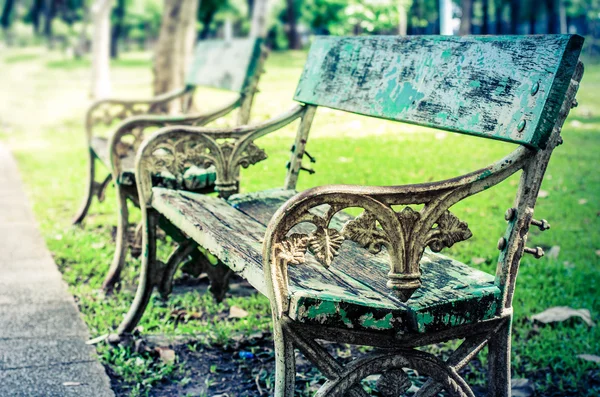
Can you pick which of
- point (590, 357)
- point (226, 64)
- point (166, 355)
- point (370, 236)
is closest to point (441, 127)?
point (370, 236)

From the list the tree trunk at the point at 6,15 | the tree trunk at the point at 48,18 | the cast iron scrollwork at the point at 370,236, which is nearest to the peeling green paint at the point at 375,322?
the cast iron scrollwork at the point at 370,236

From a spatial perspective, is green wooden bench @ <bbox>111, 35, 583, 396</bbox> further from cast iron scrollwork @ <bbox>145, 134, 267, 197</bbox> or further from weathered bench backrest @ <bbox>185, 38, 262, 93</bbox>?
weathered bench backrest @ <bbox>185, 38, 262, 93</bbox>

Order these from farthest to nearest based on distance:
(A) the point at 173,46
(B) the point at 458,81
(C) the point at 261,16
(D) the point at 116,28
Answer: (D) the point at 116,28 < (C) the point at 261,16 < (A) the point at 173,46 < (B) the point at 458,81

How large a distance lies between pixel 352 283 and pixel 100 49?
1222 centimetres

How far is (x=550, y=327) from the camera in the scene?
347cm

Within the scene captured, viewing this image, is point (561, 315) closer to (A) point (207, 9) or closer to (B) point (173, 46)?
(B) point (173, 46)

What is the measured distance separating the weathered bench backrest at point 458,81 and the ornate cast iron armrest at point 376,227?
7.5 inches

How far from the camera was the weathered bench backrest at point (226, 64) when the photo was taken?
446 cm

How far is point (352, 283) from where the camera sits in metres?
2.27

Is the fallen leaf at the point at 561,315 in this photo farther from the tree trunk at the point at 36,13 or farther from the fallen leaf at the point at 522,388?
the tree trunk at the point at 36,13

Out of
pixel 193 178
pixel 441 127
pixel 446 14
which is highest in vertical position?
pixel 446 14

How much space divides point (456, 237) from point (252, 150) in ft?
5.31

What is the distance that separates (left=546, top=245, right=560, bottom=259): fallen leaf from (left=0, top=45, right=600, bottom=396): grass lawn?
3 cm

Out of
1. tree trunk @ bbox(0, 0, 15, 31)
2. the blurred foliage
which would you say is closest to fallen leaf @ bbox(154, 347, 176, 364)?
the blurred foliage
